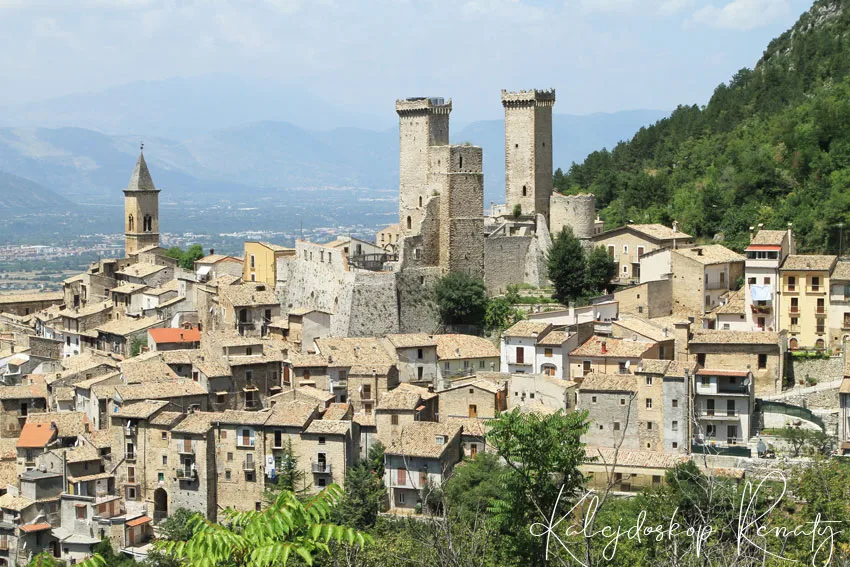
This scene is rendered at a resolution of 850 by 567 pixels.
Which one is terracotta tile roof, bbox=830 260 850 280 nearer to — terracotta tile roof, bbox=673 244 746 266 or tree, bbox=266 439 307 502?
terracotta tile roof, bbox=673 244 746 266

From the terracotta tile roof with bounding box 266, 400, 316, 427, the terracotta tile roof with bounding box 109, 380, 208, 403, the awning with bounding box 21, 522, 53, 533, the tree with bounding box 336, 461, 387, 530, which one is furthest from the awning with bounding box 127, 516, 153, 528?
the tree with bounding box 336, 461, 387, 530

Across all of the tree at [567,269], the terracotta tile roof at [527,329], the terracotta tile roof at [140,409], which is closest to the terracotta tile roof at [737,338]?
the terracotta tile roof at [527,329]

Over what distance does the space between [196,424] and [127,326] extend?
1434 cm

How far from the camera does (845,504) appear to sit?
31812 millimetres

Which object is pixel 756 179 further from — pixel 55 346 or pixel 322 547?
pixel 322 547

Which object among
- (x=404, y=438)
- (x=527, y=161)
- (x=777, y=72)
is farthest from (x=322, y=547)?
(x=777, y=72)

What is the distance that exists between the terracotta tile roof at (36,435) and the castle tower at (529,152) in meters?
22.4

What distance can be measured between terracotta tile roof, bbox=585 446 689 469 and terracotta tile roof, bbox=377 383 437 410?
6475 millimetres

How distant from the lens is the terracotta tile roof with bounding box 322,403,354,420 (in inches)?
1686

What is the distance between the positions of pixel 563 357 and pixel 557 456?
16121 mm

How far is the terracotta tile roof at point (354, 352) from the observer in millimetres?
45719

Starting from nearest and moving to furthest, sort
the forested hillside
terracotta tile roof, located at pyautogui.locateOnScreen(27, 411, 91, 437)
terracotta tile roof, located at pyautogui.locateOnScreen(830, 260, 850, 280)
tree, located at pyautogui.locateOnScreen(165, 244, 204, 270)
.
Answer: terracotta tile roof, located at pyautogui.locateOnScreen(830, 260, 850, 280), terracotta tile roof, located at pyautogui.locateOnScreen(27, 411, 91, 437), the forested hillside, tree, located at pyautogui.locateOnScreen(165, 244, 204, 270)

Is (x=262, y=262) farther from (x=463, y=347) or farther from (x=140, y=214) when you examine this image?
(x=140, y=214)

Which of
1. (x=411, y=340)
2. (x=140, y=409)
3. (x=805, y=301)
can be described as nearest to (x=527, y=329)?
(x=411, y=340)
